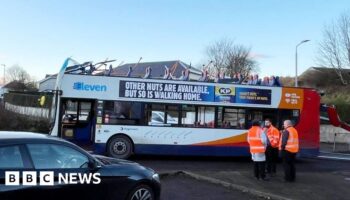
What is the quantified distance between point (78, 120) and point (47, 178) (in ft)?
40.1

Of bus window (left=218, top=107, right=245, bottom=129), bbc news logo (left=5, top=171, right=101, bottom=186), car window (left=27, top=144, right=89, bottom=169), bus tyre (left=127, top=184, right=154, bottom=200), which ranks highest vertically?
bus window (left=218, top=107, right=245, bottom=129)

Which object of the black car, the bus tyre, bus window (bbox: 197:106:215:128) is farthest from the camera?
bus window (bbox: 197:106:215:128)

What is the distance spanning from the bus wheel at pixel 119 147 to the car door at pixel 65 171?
10478mm

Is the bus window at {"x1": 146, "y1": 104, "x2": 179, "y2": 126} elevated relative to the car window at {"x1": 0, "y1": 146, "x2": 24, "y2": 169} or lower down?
elevated

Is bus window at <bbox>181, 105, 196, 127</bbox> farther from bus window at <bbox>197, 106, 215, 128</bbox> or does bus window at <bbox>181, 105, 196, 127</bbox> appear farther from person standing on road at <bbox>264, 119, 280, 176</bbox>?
person standing on road at <bbox>264, 119, 280, 176</bbox>

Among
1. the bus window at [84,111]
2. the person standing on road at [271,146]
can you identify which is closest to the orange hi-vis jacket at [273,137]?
the person standing on road at [271,146]

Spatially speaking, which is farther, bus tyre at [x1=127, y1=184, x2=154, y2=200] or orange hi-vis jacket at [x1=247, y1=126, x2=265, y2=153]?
orange hi-vis jacket at [x1=247, y1=126, x2=265, y2=153]

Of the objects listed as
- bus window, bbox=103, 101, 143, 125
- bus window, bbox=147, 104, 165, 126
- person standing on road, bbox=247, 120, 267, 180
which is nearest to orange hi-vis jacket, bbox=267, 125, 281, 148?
person standing on road, bbox=247, 120, 267, 180

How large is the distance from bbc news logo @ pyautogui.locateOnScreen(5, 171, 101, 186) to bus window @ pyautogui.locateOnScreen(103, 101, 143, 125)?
10714mm

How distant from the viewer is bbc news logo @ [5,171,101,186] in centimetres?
625

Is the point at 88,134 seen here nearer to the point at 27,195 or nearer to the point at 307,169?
the point at 307,169

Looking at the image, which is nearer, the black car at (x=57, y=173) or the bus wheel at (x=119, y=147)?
the black car at (x=57, y=173)

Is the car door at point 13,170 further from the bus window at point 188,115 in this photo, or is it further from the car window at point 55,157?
the bus window at point 188,115

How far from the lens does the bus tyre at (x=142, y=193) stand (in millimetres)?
7935
